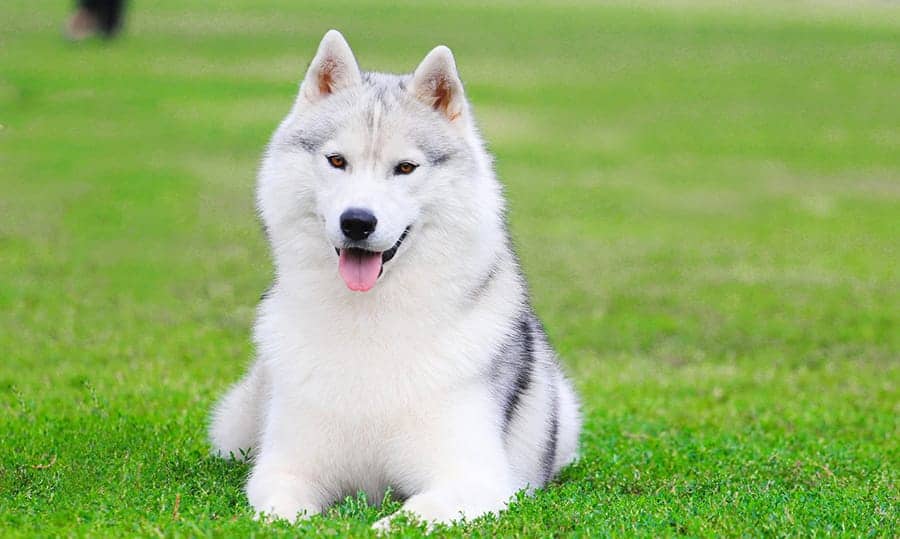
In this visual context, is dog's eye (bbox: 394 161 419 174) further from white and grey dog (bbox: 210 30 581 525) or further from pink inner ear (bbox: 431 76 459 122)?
pink inner ear (bbox: 431 76 459 122)

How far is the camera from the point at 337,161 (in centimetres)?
594

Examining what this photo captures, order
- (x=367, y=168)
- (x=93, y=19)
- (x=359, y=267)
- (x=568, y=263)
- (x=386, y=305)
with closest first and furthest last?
(x=367, y=168)
(x=359, y=267)
(x=386, y=305)
(x=568, y=263)
(x=93, y=19)

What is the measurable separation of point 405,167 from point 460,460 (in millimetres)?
1284

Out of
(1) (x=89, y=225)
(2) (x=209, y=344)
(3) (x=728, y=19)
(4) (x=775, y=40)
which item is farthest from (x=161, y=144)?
(3) (x=728, y=19)

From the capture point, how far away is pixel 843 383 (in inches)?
447

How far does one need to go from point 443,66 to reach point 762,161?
19813 millimetres

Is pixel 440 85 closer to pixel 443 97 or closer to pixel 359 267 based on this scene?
pixel 443 97

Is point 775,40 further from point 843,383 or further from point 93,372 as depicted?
point 93,372

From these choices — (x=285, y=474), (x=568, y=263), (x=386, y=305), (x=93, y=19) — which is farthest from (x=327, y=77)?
(x=93, y=19)

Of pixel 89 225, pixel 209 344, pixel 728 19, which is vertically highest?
pixel 209 344

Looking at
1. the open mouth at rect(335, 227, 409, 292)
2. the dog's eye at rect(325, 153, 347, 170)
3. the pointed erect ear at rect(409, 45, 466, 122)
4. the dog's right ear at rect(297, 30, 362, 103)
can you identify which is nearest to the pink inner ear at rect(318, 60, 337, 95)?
the dog's right ear at rect(297, 30, 362, 103)

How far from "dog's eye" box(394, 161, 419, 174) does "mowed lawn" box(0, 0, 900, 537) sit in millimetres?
1424

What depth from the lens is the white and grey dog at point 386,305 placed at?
5.97 m

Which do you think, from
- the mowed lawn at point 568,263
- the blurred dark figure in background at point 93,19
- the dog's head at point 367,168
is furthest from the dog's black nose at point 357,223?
the blurred dark figure in background at point 93,19
